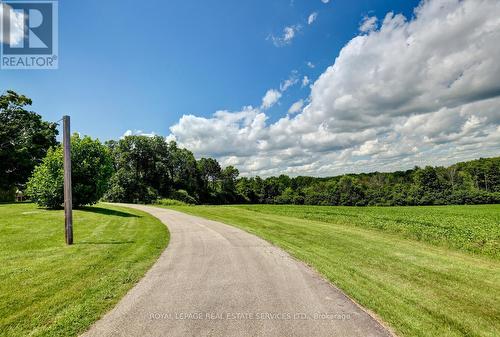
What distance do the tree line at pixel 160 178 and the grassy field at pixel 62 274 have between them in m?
11.1

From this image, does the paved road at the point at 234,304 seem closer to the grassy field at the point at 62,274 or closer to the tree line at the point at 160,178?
the grassy field at the point at 62,274

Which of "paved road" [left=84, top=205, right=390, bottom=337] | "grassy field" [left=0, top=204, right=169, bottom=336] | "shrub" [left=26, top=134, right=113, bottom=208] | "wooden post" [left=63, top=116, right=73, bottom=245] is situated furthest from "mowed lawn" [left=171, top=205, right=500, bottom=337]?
"shrub" [left=26, top=134, right=113, bottom=208]

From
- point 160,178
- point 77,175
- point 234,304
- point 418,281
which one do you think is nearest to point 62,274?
point 234,304

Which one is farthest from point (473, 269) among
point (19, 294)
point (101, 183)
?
point (101, 183)

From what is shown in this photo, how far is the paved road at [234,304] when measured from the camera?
5.07m

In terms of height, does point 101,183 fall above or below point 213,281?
above

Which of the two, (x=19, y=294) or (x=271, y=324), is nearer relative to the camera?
(x=271, y=324)

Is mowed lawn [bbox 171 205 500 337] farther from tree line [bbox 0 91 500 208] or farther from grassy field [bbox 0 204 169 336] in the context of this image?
tree line [bbox 0 91 500 208]

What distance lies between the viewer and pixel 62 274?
312 inches

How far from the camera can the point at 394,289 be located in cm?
773

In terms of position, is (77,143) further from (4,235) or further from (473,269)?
(473,269)

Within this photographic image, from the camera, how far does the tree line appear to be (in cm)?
2602

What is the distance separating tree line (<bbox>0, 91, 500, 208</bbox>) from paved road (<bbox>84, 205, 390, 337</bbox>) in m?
20.6

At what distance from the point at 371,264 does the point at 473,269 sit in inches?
143
